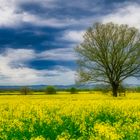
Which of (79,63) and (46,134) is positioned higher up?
(79,63)

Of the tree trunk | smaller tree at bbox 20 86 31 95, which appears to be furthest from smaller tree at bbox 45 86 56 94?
the tree trunk

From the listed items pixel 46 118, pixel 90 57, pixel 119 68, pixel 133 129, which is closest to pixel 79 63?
pixel 90 57

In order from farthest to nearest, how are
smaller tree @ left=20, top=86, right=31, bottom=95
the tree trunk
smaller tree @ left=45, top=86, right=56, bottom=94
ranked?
smaller tree @ left=45, top=86, right=56, bottom=94
smaller tree @ left=20, top=86, right=31, bottom=95
the tree trunk

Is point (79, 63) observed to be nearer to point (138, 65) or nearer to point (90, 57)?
point (90, 57)

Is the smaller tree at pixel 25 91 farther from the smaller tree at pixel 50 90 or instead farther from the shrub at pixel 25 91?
the smaller tree at pixel 50 90

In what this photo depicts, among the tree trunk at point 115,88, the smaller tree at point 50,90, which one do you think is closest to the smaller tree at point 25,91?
the smaller tree at point 50,90

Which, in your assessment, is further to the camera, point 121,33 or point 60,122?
point 121,33

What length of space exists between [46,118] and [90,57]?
37.2 metres

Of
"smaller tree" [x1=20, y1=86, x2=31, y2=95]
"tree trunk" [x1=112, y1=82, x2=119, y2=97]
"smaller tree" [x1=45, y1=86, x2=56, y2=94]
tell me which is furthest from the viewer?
"smaller tree" [x1=45, y1=86, x2=56, y2=94]

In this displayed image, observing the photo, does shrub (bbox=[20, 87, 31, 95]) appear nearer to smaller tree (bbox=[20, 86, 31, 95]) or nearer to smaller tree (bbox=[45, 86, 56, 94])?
smaller tree (bbox=[20, 86, 31, 95])

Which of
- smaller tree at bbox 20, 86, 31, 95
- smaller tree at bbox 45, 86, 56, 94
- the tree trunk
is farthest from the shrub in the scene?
the tree trunk

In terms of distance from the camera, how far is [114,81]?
169ft

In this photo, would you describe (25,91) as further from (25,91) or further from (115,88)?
(115,88)

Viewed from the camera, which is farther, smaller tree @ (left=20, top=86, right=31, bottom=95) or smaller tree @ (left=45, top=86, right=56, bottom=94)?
smaller tree @ (left=45, top=86, right=56, bottom=94)
